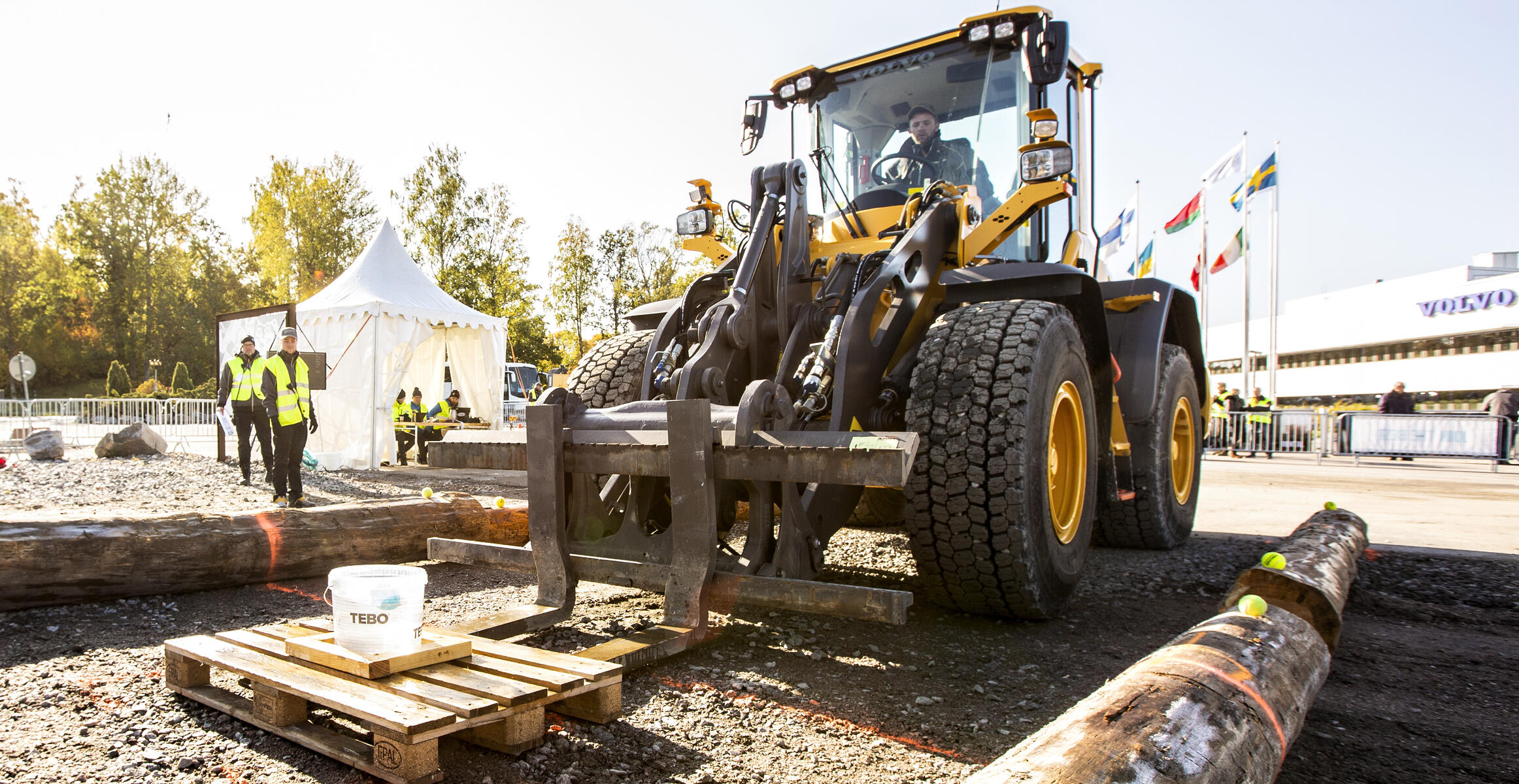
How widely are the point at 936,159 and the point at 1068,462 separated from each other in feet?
6.78

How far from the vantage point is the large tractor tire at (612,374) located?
4.88 meters

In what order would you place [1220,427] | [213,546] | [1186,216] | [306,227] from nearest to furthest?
[213,546] → [1220,427] → [1186,216] → [306,227]

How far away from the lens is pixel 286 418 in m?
8.44

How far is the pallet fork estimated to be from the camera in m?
2.95

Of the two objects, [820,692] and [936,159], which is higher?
[936,159]

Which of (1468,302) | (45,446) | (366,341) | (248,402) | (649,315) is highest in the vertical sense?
(1468,302)

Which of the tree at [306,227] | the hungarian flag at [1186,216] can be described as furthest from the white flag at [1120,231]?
the tree at [306,227]

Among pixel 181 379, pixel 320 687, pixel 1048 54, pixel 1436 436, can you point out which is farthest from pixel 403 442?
pixel 181 379

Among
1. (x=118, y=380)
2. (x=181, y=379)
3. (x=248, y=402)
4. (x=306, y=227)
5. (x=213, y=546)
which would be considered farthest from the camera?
(x=118, y=380)

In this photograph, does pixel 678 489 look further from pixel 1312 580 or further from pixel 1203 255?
pixel 1203 255

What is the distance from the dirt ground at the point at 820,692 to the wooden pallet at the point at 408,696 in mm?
69

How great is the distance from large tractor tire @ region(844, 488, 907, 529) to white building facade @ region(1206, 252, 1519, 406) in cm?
2648

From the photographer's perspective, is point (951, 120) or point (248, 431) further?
point (248, 431)

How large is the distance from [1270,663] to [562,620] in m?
2.52
